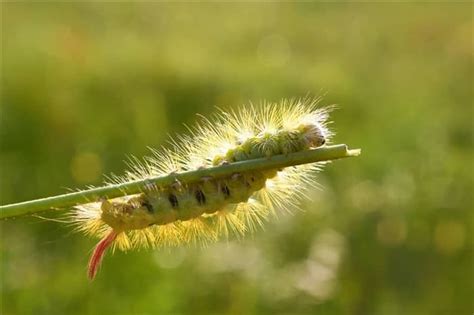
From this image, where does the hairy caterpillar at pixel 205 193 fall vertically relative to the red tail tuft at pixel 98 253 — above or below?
above

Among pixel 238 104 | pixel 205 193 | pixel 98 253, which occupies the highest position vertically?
pixel 238 104

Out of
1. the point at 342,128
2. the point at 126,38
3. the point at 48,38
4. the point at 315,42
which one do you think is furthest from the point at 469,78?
the point at 48,38

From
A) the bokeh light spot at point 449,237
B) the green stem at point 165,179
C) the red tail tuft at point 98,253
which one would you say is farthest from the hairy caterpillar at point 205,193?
the bokeh light spot at point 449,237

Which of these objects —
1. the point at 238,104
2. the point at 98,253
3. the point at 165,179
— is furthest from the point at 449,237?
the point at 165,179

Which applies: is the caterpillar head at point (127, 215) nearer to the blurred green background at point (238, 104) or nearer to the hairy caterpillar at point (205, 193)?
the hairy caterpillar at point (205, 193)

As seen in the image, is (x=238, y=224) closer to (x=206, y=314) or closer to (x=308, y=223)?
(x=206, y=314)

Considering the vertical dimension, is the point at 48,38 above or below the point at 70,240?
above

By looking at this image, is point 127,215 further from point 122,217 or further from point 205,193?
point 205,193
